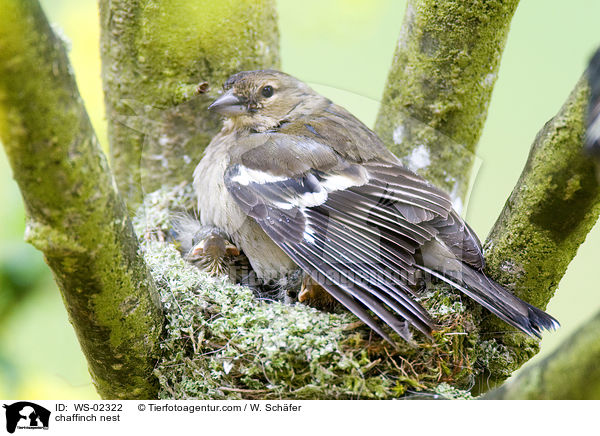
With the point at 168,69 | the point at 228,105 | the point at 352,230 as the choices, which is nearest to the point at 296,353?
the point at 352,230

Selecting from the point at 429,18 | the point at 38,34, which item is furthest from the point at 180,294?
the point at 429,18

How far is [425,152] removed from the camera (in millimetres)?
3783

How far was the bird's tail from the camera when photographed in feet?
8.93

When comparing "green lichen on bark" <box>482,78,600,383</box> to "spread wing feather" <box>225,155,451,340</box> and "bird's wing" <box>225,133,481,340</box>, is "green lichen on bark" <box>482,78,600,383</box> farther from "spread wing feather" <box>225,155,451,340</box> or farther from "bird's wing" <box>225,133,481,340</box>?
"spread wing feather" <box>225,155,451,340</box>

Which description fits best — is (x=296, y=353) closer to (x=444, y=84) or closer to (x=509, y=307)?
(x=509, y=307)

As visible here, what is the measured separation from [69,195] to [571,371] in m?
1.64

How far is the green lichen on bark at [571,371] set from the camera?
5.37ft

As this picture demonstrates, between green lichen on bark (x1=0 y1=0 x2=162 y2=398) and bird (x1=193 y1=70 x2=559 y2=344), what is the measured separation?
0.93m

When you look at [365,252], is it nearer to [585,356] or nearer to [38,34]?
[585,356]

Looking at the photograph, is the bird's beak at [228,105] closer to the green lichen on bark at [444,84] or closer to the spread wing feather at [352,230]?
the spread wing feather at [352,230]

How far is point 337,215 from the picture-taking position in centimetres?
310

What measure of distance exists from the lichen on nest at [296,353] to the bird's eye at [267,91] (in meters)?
1.50
